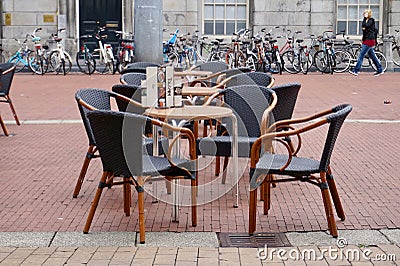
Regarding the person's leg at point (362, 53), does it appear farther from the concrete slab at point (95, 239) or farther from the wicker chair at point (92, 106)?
the concrete slab at point (95, 239)

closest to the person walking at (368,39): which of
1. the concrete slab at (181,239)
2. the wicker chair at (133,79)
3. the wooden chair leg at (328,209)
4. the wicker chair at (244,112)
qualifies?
the wicker chair at (133,79)

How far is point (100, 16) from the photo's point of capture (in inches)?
961

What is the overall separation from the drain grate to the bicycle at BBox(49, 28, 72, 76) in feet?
54.6

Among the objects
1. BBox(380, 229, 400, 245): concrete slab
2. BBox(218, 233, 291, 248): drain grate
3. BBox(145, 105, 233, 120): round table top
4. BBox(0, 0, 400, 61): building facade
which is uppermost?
BBox(0, 0, 400, 61): building facade

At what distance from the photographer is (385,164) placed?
832 cm

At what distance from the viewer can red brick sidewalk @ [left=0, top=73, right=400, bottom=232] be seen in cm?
593

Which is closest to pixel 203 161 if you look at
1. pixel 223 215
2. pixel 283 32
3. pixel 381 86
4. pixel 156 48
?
pixel 223 215

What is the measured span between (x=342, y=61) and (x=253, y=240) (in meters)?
17.8

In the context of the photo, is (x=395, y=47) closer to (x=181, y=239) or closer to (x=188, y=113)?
(x=188, y=113)

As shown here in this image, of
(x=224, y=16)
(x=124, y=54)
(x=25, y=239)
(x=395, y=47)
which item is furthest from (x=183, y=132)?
(x=224, y=16)

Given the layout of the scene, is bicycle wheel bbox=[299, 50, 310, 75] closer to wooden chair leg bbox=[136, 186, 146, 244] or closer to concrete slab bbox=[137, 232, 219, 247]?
concrete slab bbox=[137, 232, 219, 247]

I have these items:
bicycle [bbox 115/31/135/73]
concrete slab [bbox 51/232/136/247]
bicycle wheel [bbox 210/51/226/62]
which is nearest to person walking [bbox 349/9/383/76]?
bicycle wheel [bbox 210/51/226/62]

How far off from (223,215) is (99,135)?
4.32ft

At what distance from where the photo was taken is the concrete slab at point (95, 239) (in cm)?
536
